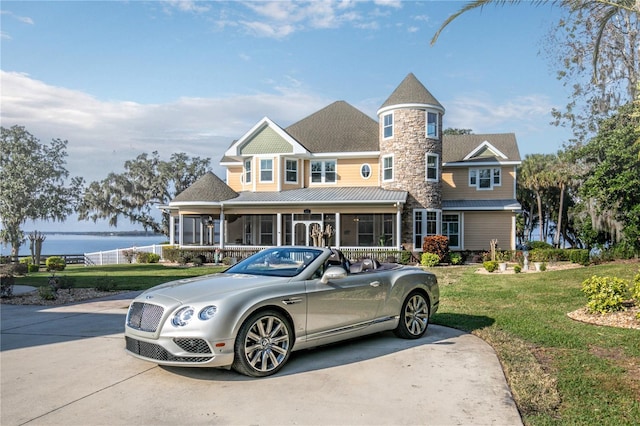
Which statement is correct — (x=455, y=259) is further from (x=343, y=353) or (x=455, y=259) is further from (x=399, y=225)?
(x=343, y=353)

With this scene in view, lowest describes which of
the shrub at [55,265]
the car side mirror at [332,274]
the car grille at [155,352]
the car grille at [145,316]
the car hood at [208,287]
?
the shrub at [55,265]

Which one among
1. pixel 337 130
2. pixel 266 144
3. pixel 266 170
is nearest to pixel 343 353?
pixel 266 170

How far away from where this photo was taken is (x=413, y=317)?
7352 mm

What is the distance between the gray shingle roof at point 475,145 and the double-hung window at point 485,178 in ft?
2.39

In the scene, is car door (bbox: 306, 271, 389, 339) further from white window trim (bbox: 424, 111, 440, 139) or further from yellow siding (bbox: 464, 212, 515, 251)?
yellow siding (bbox: 464, 212, 515, 251)

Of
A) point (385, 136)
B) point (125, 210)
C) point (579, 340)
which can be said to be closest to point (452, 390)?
point (579, 340)

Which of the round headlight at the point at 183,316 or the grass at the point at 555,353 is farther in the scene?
→ the round headlight at the point at 183,316

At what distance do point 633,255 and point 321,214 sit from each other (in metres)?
15.3

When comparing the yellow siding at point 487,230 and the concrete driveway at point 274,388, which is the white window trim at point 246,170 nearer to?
the yellow siding at point 487,230

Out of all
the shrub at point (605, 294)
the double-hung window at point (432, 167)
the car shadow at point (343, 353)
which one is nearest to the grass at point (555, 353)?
the shrub at point (605, 294)

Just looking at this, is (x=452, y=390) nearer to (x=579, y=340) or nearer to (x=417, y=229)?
(x=579, y=340)

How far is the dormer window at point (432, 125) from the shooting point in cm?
2675

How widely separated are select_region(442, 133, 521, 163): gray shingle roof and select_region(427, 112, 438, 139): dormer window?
3769 millimetres

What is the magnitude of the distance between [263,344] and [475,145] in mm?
28365
